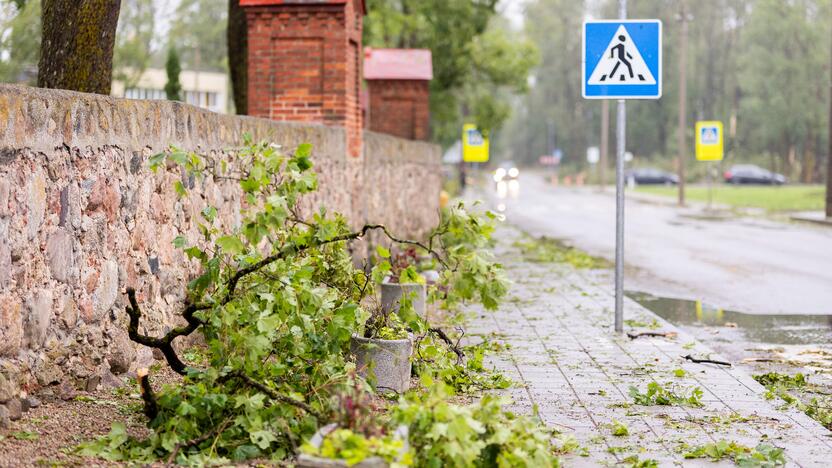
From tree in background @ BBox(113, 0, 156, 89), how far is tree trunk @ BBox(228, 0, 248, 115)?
21.9 m

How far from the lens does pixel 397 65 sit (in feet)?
93.1

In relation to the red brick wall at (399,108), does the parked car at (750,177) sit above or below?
below

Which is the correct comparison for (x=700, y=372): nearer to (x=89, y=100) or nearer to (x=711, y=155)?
(x=89, y=100)

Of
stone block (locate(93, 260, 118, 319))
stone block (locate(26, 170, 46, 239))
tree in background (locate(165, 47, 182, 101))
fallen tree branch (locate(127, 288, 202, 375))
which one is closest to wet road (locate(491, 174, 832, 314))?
stone block (locate(93, 260, 118, 319))

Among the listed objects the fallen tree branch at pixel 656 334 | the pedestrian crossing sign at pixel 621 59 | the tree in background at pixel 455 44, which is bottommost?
the fallen tree branch at pixel 656 334

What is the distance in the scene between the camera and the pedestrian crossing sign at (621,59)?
10.3 m

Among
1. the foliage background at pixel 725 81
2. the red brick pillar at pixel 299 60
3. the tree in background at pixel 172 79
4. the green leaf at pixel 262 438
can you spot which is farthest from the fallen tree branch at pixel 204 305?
the foliage background at pixel 725 81

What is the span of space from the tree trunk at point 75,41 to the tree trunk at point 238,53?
5.71 meters

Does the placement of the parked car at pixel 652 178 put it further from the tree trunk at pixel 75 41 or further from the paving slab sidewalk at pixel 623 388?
the tree trunk at pixel 75 41

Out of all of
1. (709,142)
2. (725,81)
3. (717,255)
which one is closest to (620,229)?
(717,255)

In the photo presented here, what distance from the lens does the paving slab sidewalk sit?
608 centimetres

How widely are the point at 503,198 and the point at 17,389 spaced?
46.7 m

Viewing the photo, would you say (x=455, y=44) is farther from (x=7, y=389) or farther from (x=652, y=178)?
(x=652, y=178)

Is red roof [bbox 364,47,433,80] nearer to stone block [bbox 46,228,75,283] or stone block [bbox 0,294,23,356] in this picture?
stone block [bbox 46,228,75,283]
